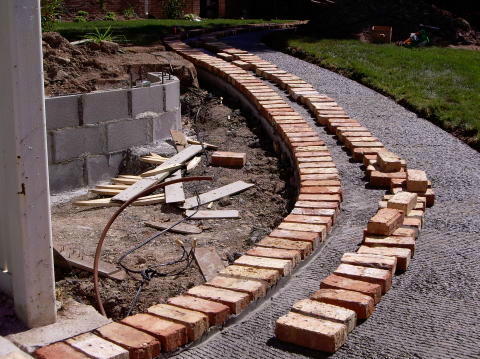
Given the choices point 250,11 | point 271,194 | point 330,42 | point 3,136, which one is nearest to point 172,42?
point 330,42

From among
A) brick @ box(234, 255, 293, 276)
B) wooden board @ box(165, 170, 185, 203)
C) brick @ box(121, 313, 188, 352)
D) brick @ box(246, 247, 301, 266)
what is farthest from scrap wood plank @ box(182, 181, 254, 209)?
brick @ box(121, 313, 188, 352)

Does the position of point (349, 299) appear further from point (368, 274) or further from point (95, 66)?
point (95, 66)

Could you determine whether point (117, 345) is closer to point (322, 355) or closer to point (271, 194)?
point (322, 355)

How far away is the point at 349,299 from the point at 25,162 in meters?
1.54

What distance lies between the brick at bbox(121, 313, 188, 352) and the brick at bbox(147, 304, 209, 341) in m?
0.03

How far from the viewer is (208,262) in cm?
457

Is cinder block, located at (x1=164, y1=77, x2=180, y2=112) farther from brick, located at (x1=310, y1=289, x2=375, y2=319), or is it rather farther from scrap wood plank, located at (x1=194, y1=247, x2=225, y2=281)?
brick, located at (x1=310, y1=289, x2=375, y2=319)

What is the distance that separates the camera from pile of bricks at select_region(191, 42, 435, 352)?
3.05 m

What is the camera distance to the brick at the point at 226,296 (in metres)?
3.28

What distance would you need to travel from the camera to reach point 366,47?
37.0 feet

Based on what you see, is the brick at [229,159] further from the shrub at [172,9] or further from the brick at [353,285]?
the shrub at [172,9]

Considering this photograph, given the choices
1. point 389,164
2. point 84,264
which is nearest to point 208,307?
point 84,264

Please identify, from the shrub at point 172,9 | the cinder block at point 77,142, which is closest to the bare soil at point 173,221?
the cinder block at point 77,142

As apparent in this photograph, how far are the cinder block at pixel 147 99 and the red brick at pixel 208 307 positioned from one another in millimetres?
3736
